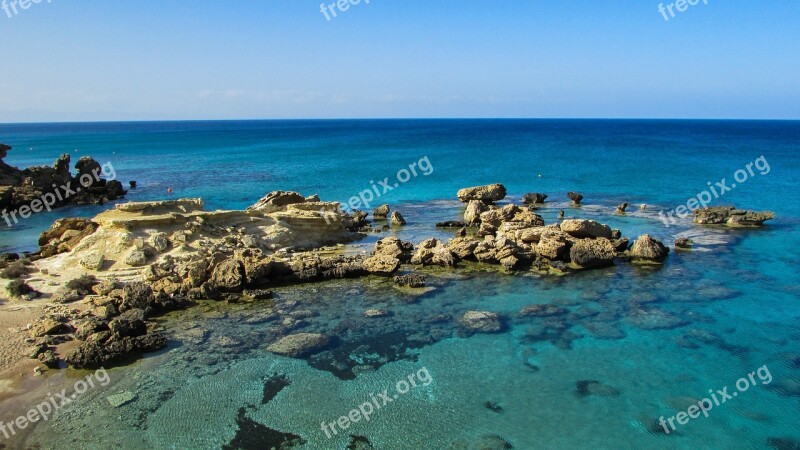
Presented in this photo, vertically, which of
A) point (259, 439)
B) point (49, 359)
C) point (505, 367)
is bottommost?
point (259, 439)

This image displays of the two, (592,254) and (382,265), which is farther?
(592,254)

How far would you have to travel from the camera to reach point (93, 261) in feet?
80.9

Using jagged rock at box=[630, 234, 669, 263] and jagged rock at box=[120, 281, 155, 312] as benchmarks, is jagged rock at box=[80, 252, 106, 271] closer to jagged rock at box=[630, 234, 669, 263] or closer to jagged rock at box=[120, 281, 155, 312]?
jagged rock at box=[120, 281, 155, 312]

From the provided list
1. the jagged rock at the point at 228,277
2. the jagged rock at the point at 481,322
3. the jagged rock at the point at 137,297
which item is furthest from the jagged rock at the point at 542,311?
the jagged rock at the point at 137,297

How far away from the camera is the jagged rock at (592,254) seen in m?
26.7

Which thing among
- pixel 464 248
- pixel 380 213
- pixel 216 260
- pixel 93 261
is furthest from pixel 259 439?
pixel 380 213

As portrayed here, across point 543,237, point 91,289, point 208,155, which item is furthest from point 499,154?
point 91,289

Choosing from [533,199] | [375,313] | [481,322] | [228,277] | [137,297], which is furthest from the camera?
[533,199]

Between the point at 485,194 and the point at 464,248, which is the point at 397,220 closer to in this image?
the point at 464,248

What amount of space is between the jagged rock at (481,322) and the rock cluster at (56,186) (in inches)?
1682

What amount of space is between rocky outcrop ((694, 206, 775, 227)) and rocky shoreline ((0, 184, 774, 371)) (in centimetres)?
812

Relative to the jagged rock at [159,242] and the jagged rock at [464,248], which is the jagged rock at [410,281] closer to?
the jagged rock at [464,248]

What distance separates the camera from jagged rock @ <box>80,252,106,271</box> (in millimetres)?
24513

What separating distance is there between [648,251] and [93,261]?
27.5 meters
